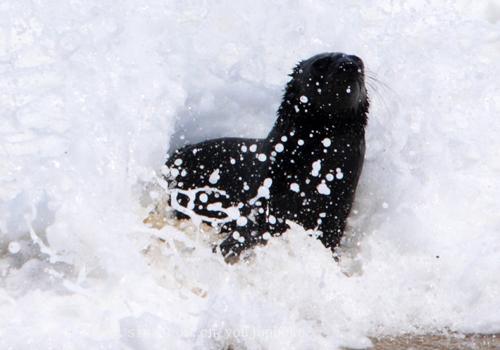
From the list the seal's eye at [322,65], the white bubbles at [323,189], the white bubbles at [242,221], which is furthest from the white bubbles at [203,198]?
the seal's eye at [322,65]

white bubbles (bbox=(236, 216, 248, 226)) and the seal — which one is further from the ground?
the seal

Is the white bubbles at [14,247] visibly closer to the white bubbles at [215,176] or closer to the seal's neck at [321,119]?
the white bubbles at [215,176]

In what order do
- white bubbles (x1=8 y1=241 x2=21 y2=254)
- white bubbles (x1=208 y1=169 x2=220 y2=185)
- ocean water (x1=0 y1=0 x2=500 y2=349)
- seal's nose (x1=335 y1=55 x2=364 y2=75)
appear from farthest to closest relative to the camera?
white bubbles (x1=208 y1=169 x2=220 y2=185), seal's nose (x1=335 y1=55 x2=364 y2=75), white bubbles (x1=8 y1=241 x2=21 y2=254), ocean water (x1=0 y1=0 x2=500 y2=349)

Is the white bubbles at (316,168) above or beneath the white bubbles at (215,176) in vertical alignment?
above

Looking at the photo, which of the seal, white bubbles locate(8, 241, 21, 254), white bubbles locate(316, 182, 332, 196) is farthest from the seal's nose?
white bubbles locate(8, 241, 21, 254)

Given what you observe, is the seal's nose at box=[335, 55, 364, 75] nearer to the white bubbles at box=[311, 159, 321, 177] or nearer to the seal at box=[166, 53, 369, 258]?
the seal at box=[166, 53, 369, 258]

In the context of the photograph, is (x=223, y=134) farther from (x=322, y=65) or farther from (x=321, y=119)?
(x=322, y=65)
